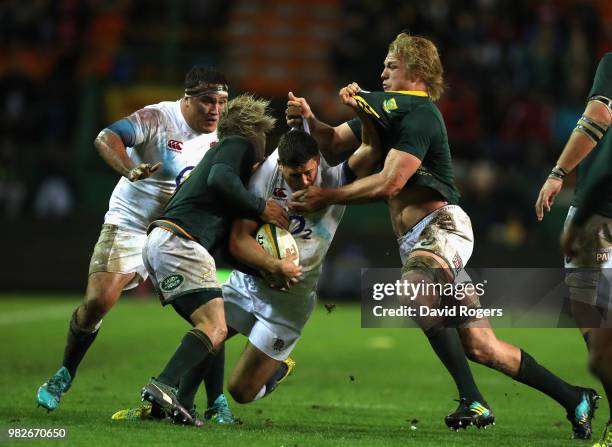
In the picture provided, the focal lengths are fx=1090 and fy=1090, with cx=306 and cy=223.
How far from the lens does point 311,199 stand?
674cm

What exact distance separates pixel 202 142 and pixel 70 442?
2.86 m

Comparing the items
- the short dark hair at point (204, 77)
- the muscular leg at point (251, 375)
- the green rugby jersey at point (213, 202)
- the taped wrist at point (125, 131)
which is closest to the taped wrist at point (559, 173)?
the green rugby jersey at point (213, 202)

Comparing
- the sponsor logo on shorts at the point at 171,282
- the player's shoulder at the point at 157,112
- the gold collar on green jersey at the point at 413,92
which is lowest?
the sponsor logo on shorts at the point at 171,282

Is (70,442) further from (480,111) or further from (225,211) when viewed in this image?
(480,111)

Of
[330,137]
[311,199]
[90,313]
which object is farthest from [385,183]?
[90,313]

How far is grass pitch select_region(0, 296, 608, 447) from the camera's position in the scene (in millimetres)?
6516

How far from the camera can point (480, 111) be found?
18.7m

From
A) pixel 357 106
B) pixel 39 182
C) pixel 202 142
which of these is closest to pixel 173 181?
pixel 202 142

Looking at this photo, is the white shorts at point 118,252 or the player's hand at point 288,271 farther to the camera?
the white shorts at point 118,252

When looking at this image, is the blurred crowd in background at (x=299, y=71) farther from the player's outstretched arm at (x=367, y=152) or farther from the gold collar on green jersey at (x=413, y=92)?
the player's outstretched arm at (x=367, y=152)

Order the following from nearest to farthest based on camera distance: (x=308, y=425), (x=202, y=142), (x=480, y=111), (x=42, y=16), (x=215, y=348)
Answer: (x=215, y=348)
(x=308, y=425)
(x=202, y=142)
(x=480, y=111)
(x=42, y=16)

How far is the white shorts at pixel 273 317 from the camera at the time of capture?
7.21 meters

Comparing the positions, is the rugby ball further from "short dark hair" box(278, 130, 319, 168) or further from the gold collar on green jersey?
the gold collar on green jersey

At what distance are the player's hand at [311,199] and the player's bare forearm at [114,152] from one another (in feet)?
4.03
